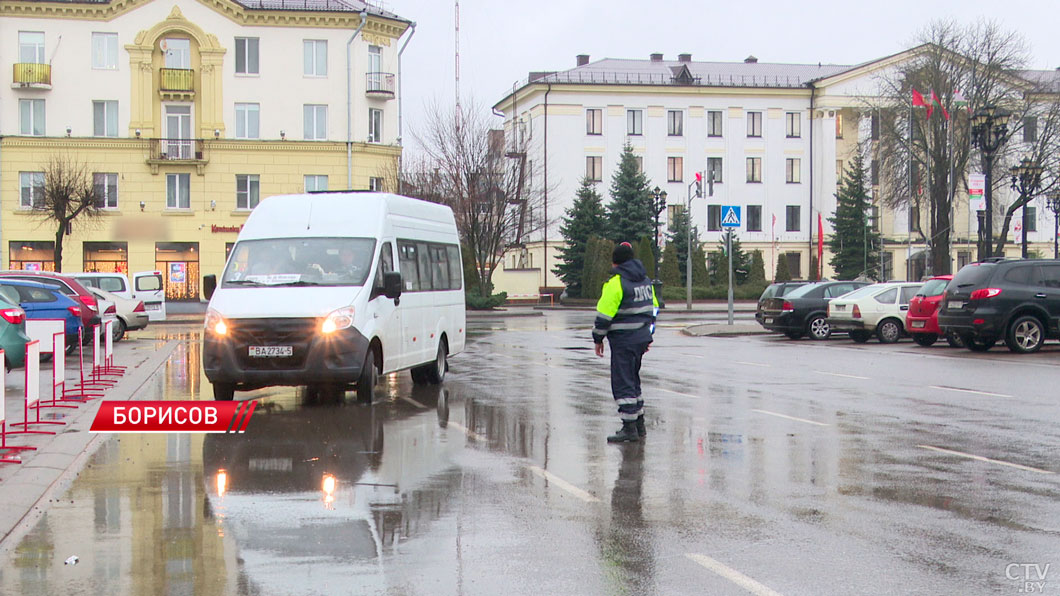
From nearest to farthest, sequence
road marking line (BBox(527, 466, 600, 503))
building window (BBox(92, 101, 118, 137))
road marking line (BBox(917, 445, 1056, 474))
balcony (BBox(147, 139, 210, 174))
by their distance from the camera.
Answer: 1. road marking line (BBox(527, 466, 600, 503))
2. road marking line (BBox(917, 445, 1056, 474))
3. building window (BBox(92, 101, 118, 137))
4. balcony (BBox(147, 139, 210, 174))

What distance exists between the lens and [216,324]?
13492 mm

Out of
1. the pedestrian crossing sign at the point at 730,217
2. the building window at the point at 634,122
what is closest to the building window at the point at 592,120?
the building window at the point at 634,122

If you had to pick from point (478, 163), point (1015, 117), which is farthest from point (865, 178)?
point (478, 163)

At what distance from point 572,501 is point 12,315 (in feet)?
34.3

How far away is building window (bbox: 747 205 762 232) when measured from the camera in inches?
3162

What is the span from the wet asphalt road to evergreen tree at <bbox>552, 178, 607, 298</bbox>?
2110 inches

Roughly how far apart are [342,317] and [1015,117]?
48992mm

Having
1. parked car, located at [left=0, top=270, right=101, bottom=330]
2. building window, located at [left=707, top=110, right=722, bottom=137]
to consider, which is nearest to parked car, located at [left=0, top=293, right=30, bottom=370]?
parked car, located at [left=0, top=270, right=101, bottom=330]

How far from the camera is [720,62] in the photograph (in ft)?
277

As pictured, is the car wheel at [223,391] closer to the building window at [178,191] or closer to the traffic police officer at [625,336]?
the traffic police officer at [625,336]

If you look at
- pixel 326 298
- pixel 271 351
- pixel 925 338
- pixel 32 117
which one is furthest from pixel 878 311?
pixel 32 117

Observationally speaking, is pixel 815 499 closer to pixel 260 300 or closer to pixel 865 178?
pixel 260 300

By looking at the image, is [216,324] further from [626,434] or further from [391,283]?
[626,434]
